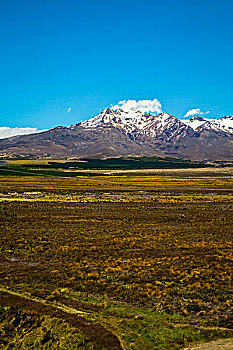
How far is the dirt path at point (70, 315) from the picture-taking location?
12552mm

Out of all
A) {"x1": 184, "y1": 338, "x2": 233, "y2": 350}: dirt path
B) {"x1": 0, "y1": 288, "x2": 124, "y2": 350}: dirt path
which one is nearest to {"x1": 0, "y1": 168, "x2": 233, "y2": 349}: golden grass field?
{"x1": 0, "y1": 288, "x2": 124, "y2": 350}: dirt path

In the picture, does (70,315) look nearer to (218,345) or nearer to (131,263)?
(218,345)

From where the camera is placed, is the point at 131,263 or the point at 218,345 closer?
the point at 218,345

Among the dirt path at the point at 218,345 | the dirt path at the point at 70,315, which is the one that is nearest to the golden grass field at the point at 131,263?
the dirt path at the point at 70,315

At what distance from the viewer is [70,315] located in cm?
1460

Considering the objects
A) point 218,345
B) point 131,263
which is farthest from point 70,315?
point 131,263

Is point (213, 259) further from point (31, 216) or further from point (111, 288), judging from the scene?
point (31, 216)

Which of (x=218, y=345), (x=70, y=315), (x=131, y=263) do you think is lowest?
(x=131, y=263)

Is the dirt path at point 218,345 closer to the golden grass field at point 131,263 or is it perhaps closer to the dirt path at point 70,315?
the golden grass field at point 131,263

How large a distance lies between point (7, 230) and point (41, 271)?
15.4 m

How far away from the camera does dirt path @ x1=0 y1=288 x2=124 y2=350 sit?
12.6 meters

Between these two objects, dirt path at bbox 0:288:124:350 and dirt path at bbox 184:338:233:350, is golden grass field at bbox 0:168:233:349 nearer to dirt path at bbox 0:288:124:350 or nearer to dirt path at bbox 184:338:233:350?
dirt path at bbox 0:288:124:350

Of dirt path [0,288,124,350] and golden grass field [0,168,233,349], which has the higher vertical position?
dirt path [0,288,124,350]

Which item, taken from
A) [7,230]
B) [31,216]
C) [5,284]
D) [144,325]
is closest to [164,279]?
[144,325]
